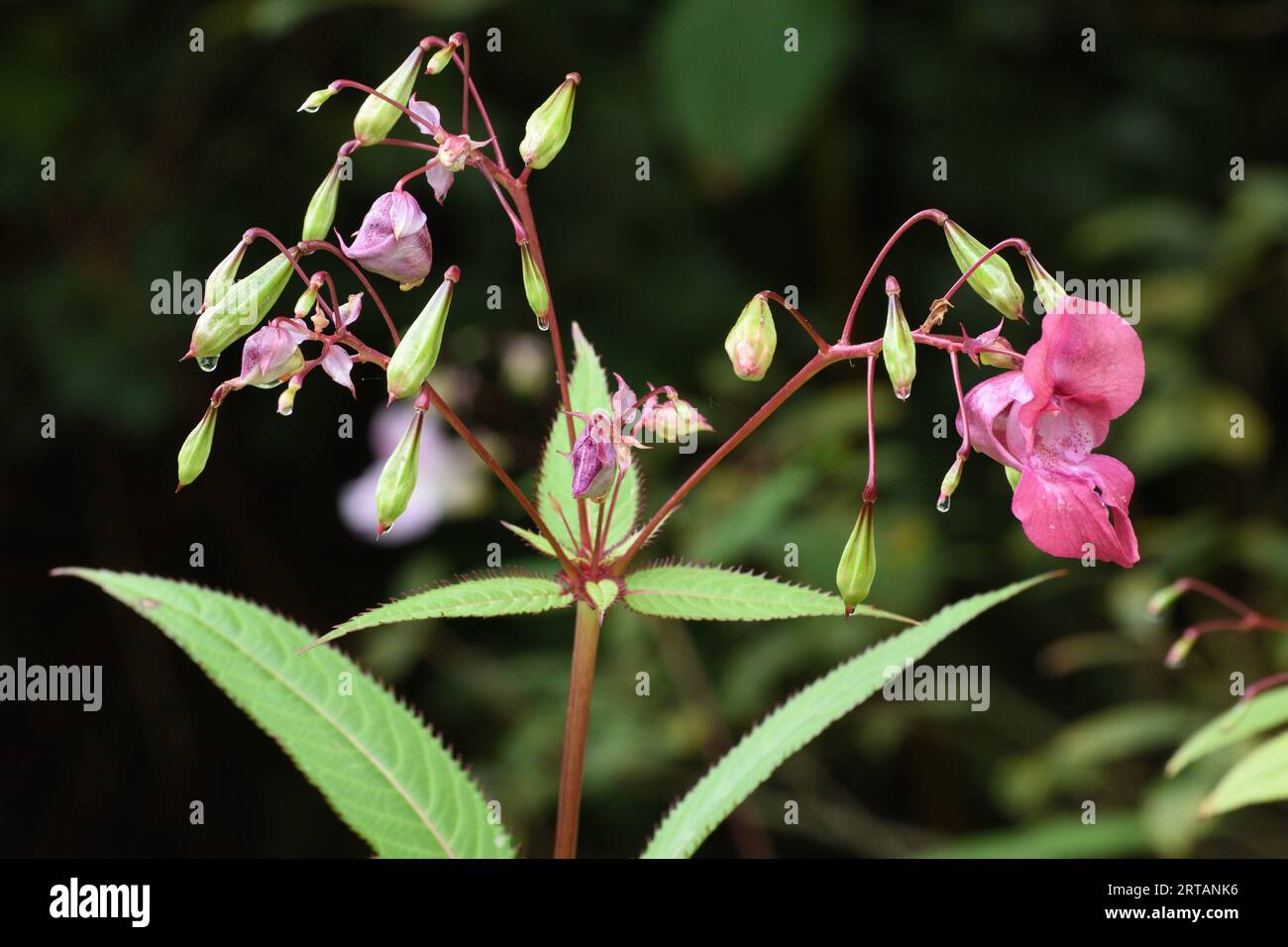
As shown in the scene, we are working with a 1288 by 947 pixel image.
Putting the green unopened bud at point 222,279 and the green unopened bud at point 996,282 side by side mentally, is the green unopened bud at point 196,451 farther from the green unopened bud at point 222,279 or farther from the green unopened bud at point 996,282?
the green unopened bud at point 996,282

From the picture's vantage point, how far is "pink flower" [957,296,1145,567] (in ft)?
2.13

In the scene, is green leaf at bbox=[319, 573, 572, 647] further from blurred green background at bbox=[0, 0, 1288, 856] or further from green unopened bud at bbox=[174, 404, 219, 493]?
blurred green background at bbox=[0, 0, 1288, 856]

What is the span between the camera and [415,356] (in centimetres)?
66

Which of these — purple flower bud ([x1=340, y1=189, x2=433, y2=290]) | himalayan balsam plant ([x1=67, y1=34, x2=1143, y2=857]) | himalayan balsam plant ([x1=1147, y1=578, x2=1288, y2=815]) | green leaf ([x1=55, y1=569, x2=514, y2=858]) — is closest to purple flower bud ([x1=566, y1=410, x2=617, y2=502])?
himalayan balsam plant ([x1=67, y1=34, x2=1143, y2=857])

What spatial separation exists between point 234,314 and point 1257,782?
27.0 inches

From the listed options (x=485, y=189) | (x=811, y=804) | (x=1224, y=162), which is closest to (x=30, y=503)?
(x=485, y=189)

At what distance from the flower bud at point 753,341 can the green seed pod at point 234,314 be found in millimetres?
246

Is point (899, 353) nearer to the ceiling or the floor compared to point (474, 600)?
nearer to the ceiling

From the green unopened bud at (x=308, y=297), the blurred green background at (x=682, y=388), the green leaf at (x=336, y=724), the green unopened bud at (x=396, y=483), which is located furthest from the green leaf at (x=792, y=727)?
the blurred green background at (x=682, y=388)

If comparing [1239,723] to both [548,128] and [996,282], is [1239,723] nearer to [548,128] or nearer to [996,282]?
[996,282]

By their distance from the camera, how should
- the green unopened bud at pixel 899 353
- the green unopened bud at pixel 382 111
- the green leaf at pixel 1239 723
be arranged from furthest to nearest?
1. the green leaf at pixel 1239 723
2. the green unopened bud at pixel 382 111
3. the green unopened bud at pixel 899 353

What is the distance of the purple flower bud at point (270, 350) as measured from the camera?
70cm

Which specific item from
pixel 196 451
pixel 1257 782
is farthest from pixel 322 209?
pixel 1257 782
